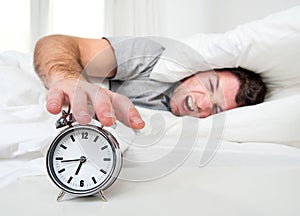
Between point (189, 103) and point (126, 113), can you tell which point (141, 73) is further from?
point (126, 113)

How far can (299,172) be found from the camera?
0.77 m

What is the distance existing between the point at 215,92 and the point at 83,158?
622mm

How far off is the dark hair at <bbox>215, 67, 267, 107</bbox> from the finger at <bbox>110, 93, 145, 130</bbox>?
79 centimetres

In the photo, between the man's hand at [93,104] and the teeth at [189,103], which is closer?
the man's hand at [93,104]

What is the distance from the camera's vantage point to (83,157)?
22.9 inches

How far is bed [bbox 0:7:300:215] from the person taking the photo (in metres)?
0.56

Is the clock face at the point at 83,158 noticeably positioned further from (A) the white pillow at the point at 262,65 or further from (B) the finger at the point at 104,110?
(A) the white pillow at the point at 262,65

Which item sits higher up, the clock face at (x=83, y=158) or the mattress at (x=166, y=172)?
the clock face at (x=83, y=158)

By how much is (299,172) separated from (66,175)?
438 millimetres

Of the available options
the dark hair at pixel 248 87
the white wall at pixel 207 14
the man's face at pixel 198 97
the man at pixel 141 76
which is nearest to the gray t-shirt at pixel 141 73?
the man at pixel 141 76

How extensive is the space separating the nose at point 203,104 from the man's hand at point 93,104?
0.39 m

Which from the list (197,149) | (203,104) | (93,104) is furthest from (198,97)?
(93,104)

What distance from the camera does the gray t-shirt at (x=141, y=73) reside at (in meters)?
1.29

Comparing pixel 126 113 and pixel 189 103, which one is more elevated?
pixel 126 113
